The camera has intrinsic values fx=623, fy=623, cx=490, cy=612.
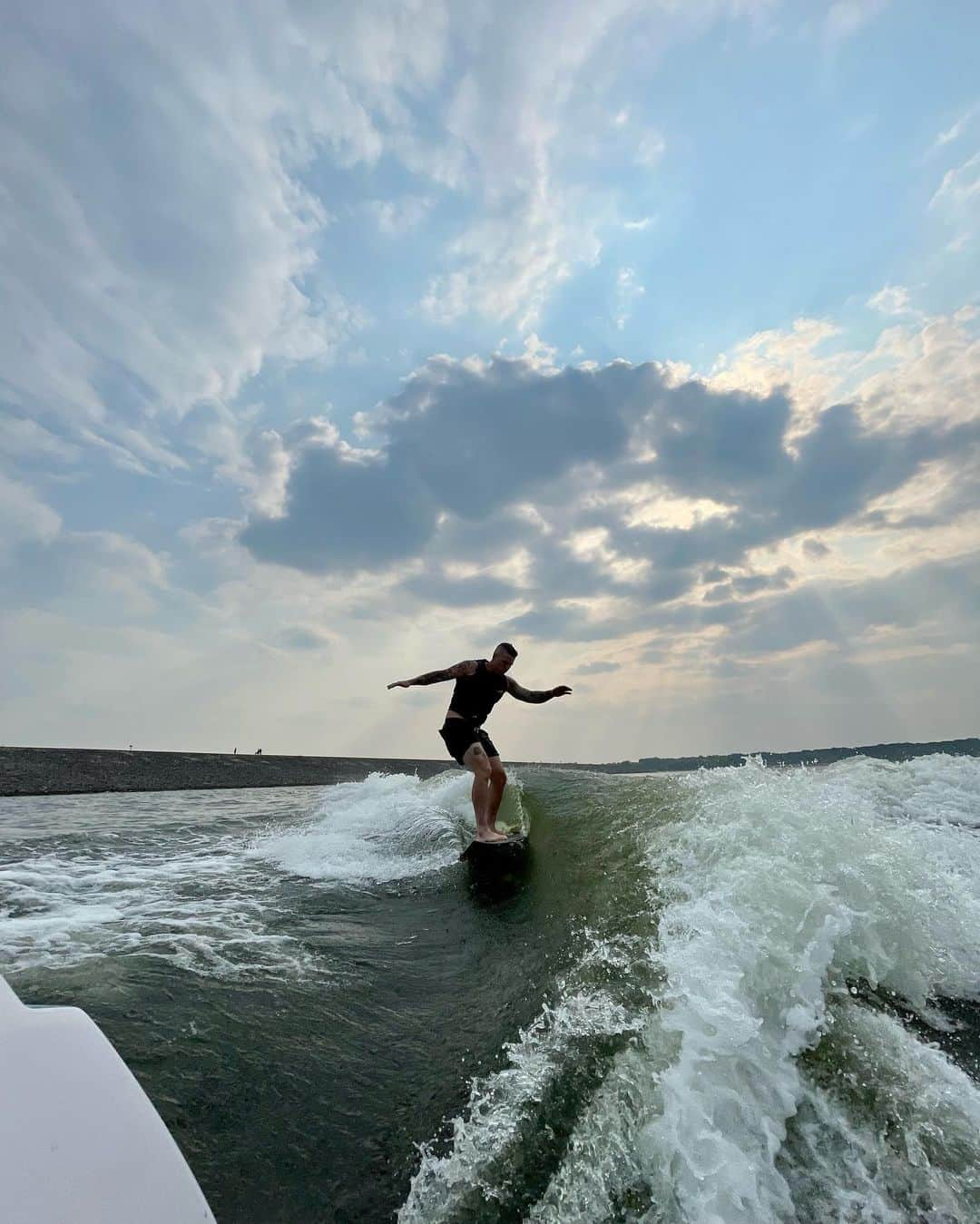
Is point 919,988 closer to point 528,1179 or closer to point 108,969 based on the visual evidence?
point 528,1179

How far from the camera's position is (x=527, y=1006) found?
115 inches

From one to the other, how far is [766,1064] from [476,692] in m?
4.58

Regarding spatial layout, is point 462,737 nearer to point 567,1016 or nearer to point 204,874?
point 204,874

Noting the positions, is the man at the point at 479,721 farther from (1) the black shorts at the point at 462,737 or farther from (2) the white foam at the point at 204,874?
(2) the white foam at the point at 204,874

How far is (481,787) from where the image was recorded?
6.48m

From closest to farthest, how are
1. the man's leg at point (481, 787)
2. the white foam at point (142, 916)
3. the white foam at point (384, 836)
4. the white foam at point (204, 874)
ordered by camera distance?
the white foam at point (142, 916) < the white foam at point (204, 874) < the white foam at point (384, 836) < the man's leg at point (481, 787)

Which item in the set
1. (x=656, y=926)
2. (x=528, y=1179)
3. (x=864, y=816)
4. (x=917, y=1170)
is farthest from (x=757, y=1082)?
(x=864, y=816)

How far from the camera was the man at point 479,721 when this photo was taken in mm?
6438

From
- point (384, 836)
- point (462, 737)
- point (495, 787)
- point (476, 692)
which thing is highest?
point (476, 692)

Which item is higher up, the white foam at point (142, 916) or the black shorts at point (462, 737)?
the black shorts at point (462, 737)

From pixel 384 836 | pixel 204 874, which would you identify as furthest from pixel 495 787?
pixel 204 874

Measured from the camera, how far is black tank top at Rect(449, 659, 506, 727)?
6.69m

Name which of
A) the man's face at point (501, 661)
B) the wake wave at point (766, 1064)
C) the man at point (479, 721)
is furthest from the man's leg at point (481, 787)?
the wake wave at point (766, 1064)

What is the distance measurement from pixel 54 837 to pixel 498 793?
4.65 meters
